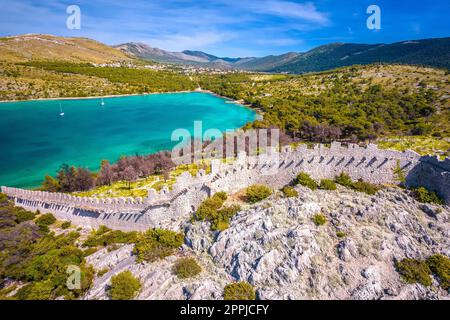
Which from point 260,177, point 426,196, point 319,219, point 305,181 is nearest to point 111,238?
point 260,177

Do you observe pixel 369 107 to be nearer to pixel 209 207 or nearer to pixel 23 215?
pixel 209 207

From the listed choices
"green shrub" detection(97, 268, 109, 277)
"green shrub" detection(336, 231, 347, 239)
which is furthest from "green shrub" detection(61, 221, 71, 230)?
"green shrub" detection(336, 231, 347, 239)

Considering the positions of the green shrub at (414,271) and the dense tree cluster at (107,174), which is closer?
the green shrub at (414,271)

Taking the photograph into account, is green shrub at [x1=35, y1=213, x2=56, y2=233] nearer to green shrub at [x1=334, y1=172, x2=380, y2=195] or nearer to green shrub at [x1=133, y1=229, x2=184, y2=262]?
green shrub at [x1=133, y1=229, x2=184, y2=262]

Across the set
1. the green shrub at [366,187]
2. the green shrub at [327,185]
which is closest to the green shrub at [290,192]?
the green shrub at [327,185]

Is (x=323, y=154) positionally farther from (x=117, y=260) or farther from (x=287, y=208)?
(x=117, y=260)

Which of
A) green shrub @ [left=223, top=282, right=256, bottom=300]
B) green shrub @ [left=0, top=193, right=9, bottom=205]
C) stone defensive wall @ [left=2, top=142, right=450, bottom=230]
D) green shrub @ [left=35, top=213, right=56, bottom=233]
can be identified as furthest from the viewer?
green shrub @ [left=0, top=193, right=9, bottom=205]

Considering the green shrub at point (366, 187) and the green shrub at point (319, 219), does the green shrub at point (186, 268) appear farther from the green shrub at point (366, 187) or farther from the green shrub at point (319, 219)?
the green shrub at point (366, 187)
